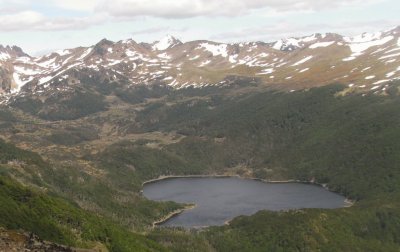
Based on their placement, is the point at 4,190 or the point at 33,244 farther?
the point at 4,190

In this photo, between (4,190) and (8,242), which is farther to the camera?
(4,190)

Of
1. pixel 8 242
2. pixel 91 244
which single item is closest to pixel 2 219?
pixel 91 244

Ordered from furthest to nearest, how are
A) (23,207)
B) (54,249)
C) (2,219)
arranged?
(23,207), (2,219), (54,249)

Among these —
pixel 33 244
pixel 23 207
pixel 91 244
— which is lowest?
pixel 91 244

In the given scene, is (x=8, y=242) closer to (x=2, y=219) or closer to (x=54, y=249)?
(x=54, y=249)

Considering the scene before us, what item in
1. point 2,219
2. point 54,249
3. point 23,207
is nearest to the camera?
point 54,249

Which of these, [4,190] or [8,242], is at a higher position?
[8,242]

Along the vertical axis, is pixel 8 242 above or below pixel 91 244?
above

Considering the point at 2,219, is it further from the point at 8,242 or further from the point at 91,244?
the point at 8,242

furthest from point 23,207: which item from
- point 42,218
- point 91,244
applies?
point 91,244
